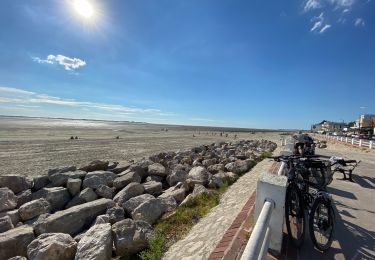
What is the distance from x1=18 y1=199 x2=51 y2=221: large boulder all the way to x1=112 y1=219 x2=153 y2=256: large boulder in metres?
2.45

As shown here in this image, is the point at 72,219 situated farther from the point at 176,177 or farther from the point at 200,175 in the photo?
the point at 200,175

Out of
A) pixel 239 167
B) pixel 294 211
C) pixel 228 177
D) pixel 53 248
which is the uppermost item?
pixel 294 211

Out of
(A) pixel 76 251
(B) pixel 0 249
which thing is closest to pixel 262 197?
(A) pixel 76 251

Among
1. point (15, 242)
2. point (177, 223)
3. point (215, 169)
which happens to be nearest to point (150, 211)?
point (177, 223)

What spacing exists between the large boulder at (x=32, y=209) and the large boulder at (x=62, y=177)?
147cm

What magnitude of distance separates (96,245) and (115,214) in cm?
152

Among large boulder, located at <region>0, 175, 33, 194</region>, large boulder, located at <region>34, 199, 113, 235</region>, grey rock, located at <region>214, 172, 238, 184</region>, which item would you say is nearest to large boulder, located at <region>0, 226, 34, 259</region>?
large boulder, located at <region>34, 199, 113, 235</region>

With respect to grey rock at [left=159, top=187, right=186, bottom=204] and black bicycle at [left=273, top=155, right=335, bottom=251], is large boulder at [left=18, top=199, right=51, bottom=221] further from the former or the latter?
black bicycle at [left=273, top=155, right=335, bottom=251]

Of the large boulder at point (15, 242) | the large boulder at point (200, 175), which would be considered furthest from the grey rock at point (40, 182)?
the large boulder at point (200, 175)

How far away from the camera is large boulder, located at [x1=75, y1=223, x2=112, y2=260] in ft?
12.2

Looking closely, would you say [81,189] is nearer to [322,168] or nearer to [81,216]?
[81,216]

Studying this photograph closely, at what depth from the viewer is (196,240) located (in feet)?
14.1

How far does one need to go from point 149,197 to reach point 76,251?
224 cm

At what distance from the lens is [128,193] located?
6520mm
